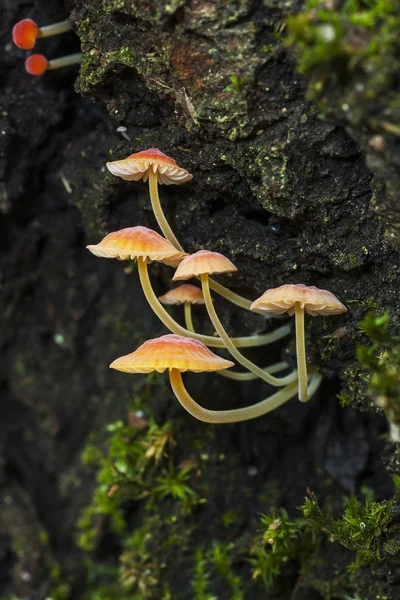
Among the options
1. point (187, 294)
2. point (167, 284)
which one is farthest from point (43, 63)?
point (187, 294)

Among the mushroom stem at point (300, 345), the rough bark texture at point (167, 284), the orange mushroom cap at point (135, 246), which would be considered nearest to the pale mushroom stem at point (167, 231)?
the rough bark texture at point (167, 284)

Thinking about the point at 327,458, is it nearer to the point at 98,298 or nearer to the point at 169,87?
the point at 98,298

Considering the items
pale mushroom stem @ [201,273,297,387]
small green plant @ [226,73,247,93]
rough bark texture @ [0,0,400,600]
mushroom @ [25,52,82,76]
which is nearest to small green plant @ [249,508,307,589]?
rough bark texture @ [0,0,400,600]

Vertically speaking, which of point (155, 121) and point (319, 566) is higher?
point (155, 121)

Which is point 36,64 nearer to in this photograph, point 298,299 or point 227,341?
point 227,341

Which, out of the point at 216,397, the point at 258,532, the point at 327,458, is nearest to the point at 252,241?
the point at 216,397

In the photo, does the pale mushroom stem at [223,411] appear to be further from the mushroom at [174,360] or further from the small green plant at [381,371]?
the small green plant at [381,371]

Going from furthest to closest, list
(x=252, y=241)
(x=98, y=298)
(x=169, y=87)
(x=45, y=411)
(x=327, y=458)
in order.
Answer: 1. (x=45, y=411)
2. (x=98, y=298)
3. (x=327, y=458)
4. (x=252, y=241)
5. (x=169, y=87)
